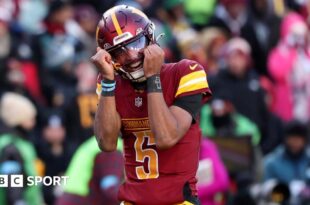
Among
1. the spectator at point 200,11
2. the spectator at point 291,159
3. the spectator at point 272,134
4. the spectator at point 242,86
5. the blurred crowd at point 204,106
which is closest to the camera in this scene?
the blurred crowd at point 204,106

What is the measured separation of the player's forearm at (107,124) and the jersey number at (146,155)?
0.46 feet

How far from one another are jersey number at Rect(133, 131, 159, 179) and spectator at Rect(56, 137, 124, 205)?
227 cm

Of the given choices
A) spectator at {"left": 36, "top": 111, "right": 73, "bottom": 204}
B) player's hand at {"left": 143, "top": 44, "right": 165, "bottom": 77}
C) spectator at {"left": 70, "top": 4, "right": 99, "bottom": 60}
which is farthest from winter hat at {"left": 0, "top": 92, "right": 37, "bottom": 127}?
player's hand at {"left": 143, "top": 44, "right": 165, "bottom": 77}

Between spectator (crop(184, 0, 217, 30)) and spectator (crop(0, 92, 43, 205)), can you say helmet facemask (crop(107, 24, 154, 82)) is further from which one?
spectator (crop(184, 0, 217, 30))

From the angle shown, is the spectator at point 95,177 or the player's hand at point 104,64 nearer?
the player's hand at point 104,64

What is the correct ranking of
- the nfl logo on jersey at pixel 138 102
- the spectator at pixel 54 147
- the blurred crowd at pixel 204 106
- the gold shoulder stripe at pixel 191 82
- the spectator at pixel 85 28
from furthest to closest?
the spectator at pixel 85 28
the spectator at pixel 54 147
the blurred crowd at pixel 204 106
the nfl logo on jersey at pixel 138 102
the gold shoulder stripe at pixel 191 82

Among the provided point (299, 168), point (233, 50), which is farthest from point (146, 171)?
point (233, 50)

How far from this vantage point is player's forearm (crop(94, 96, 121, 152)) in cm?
726

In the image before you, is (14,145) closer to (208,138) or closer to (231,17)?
(208,138)

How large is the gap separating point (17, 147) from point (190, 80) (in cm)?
342

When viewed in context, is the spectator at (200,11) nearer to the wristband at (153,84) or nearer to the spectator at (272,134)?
the spectator at (272,134)

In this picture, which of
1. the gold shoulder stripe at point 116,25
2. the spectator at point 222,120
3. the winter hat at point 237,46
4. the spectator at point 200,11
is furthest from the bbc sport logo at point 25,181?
the spectator at point 200,11

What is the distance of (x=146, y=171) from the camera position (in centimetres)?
732

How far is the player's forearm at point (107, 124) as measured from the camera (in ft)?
23.8
